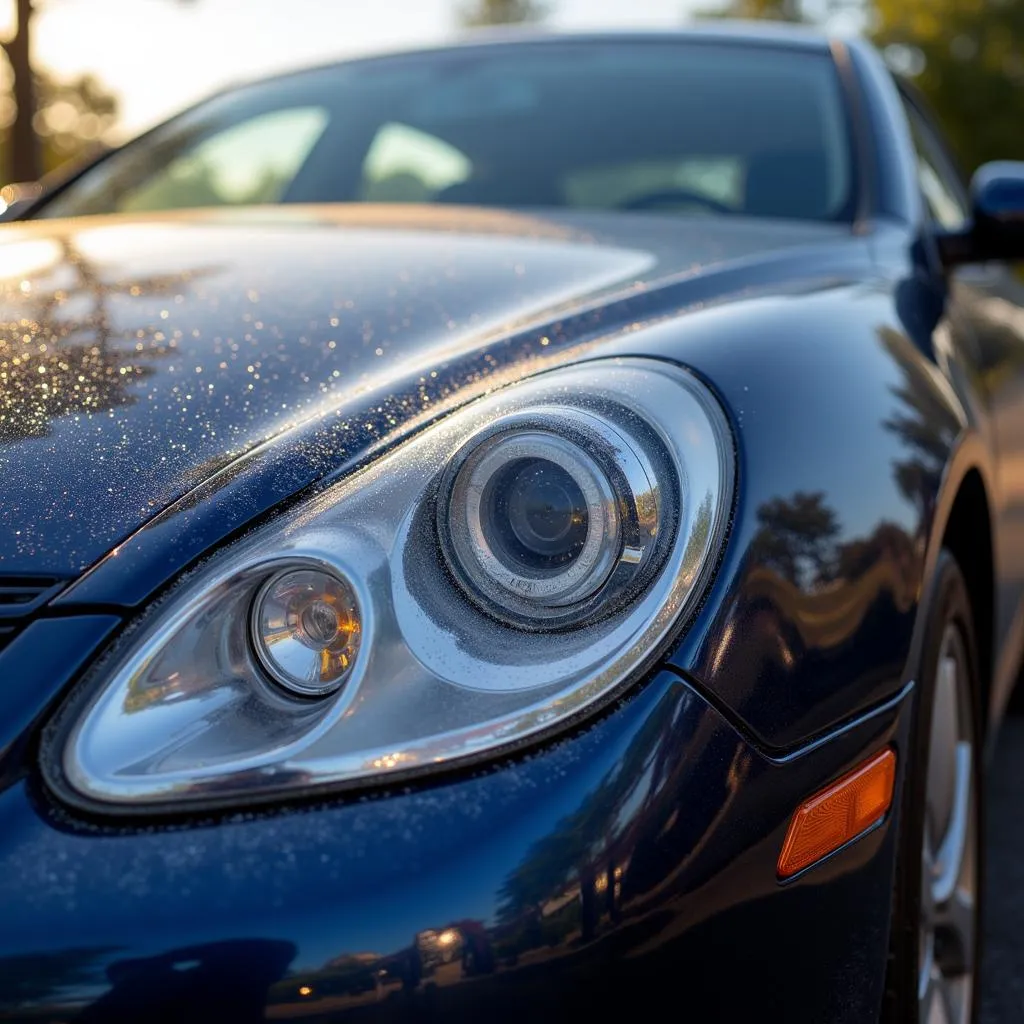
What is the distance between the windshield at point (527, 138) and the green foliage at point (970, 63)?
31086mm

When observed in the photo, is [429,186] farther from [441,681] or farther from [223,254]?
[441,681]

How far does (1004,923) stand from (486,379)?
1577 mm

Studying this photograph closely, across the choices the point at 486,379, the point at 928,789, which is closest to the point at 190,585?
the point at 486,379

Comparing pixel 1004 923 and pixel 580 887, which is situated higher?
pixel 1004 923

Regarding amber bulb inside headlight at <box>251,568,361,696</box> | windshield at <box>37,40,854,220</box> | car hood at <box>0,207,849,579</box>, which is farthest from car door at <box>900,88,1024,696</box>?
amber bulb inside headlight at <box>251,568,361,696</box>

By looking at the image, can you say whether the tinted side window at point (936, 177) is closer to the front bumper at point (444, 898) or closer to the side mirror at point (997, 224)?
the side mirror at point (997, 224)

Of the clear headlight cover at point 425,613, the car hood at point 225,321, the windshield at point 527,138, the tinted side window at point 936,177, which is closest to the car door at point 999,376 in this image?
the tinted side window at point 936,177

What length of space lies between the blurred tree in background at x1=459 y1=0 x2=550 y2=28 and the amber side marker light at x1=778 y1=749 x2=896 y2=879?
4870cm

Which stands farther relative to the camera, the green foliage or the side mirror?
the green foliage

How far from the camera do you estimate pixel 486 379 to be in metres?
1.40

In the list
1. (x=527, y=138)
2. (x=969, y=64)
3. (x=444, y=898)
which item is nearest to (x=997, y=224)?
(x=527, y=138)

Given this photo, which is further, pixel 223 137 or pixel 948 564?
pixel 223 137

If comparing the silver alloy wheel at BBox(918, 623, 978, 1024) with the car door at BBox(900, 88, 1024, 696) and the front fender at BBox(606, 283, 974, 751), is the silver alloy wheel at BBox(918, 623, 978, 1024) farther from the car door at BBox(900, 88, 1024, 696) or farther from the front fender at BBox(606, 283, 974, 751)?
the car door at BBox(900, 88, 1024, 696)

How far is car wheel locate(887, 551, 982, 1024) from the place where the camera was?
1350 mm
